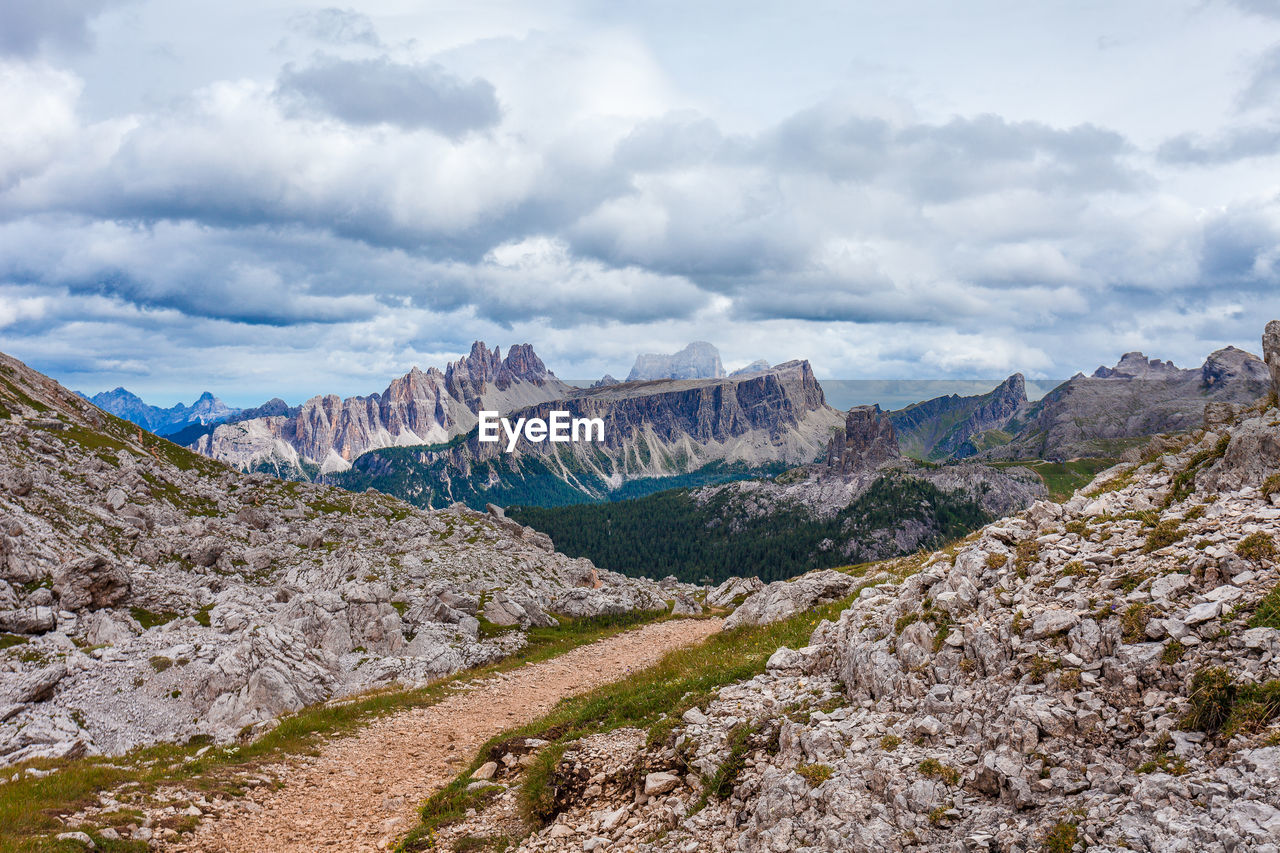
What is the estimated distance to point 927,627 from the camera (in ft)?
51.4

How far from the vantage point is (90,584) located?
42750 millimetres

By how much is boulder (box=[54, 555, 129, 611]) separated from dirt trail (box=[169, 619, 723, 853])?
89.5 feet

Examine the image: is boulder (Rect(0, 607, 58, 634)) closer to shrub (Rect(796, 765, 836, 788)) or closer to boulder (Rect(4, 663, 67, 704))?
boulder (Rect(4, 663, 67, 704))

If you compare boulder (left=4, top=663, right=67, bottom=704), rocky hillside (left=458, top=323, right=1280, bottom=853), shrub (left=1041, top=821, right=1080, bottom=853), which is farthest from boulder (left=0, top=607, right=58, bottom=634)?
shrub (left=1041, top=821, right=1080, bottom=853)

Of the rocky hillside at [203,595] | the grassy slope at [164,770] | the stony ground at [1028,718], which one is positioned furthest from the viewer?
the rocky hillside at [203,595]

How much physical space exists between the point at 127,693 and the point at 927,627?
38534 millimetres

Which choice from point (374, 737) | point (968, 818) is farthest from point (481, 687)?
point (968, 818)

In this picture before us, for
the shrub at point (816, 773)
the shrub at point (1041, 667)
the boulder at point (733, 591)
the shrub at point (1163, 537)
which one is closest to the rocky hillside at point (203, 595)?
the boulder at point (733, 591)

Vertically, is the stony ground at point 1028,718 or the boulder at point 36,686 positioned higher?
the stony ground at point 1028,718

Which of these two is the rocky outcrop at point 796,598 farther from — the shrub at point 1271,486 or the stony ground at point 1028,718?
the shrub at point 1271,486

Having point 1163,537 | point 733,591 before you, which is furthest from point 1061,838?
point 733,591

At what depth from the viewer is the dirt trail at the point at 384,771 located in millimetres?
Result: 18578

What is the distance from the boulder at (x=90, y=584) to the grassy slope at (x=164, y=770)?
71.1ft

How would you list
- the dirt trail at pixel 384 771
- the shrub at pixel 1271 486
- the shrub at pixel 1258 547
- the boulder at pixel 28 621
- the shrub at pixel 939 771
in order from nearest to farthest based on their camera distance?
the shrub at pixel 939 771
the shrub at pixel 1258 547
the shrub at pixel 1271 486
the dirt trail at pixel 384 771
the boulder at pixel 28 621
